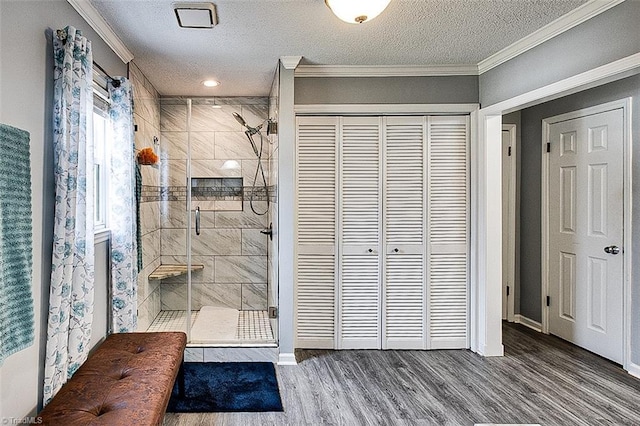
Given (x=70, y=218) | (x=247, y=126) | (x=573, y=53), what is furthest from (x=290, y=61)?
(x=70, y=218)

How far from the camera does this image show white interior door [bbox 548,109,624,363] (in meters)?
3.57

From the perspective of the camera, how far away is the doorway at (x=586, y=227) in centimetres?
355

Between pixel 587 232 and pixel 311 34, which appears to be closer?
pixel 311 34

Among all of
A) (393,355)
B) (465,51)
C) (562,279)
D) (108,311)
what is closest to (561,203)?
(562,279)

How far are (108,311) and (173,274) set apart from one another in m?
0.98

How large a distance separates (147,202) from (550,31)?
3237 mm

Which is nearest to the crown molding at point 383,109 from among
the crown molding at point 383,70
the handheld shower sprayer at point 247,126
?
the crown molding at point 383,70

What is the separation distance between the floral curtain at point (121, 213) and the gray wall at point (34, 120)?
31.2 inches

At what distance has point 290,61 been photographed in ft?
11.3

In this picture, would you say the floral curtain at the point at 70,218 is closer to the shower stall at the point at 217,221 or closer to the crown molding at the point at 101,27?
the crown molding at the point at 101,27

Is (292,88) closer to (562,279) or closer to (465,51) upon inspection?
(465,51)

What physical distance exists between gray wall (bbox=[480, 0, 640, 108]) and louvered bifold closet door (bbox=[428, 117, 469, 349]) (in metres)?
0.47

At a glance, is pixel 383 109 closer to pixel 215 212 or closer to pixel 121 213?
pixel 215 212

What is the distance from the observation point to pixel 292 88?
3.53 m
